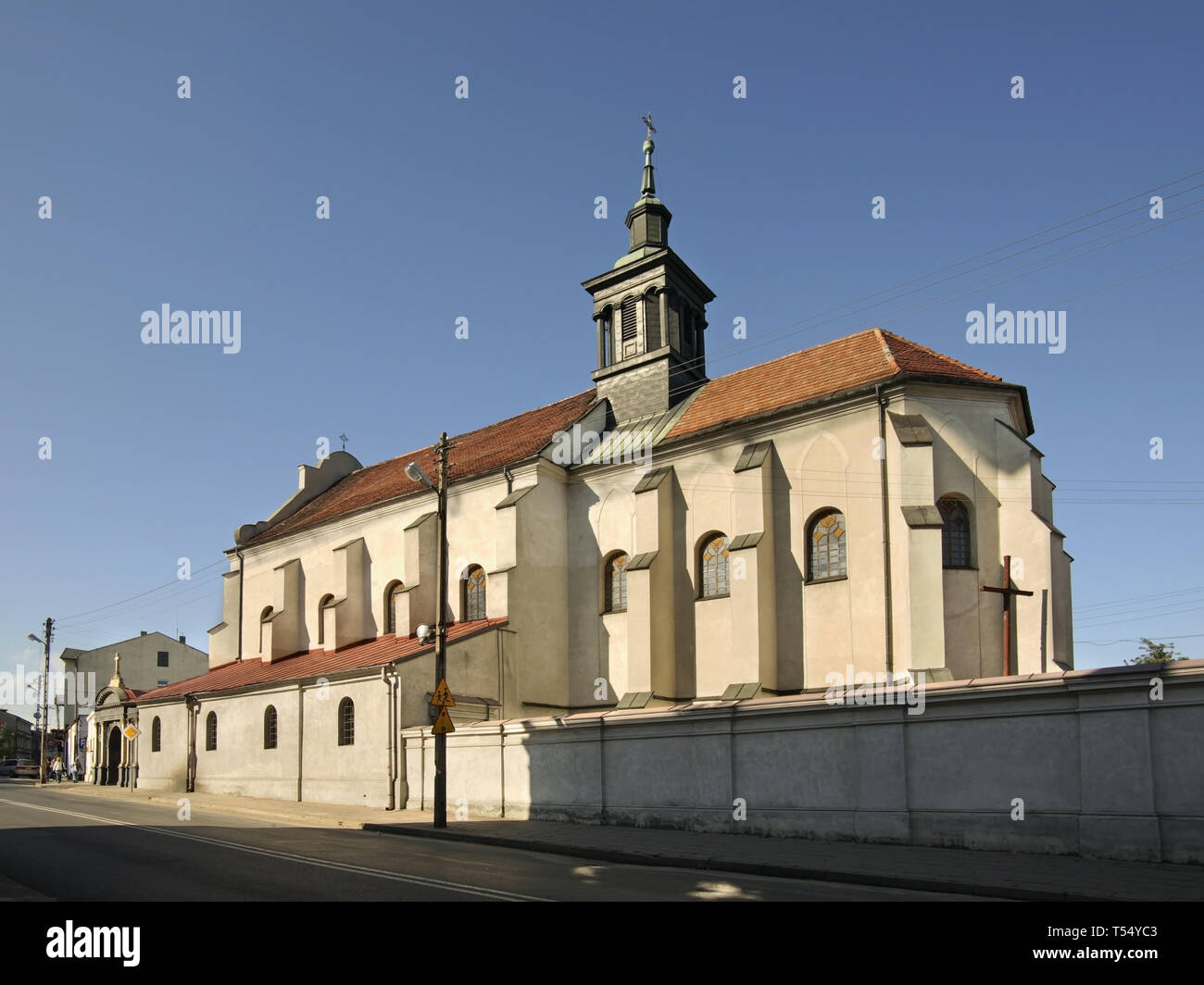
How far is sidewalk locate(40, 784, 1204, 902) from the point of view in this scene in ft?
38.6

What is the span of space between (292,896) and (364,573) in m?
26.1

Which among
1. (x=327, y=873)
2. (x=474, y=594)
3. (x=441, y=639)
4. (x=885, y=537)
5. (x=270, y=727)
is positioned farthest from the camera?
(x=270, y=727)

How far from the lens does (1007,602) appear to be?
22.7m

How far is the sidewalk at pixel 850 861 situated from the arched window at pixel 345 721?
6.46 meters

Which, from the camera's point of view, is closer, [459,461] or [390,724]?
[390,724]

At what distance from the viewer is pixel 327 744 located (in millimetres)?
29609

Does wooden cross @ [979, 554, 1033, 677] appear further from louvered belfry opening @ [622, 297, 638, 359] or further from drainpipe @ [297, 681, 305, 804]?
drainpipe @ [297, 681, 305, 804]

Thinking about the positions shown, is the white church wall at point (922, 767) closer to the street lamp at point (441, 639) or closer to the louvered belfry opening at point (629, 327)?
the street lamp at point (441, 639)

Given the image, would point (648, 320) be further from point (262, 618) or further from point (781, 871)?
point (781, 871)

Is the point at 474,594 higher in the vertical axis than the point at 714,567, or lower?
lower

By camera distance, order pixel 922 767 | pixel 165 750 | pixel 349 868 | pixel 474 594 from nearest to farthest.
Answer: pixel 349 868 → pixel 922 767 → pixel 474 594 → pixel 165 750

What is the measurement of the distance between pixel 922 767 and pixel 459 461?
23232 mm

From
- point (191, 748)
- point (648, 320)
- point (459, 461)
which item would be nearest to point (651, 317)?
point (648, 320)
